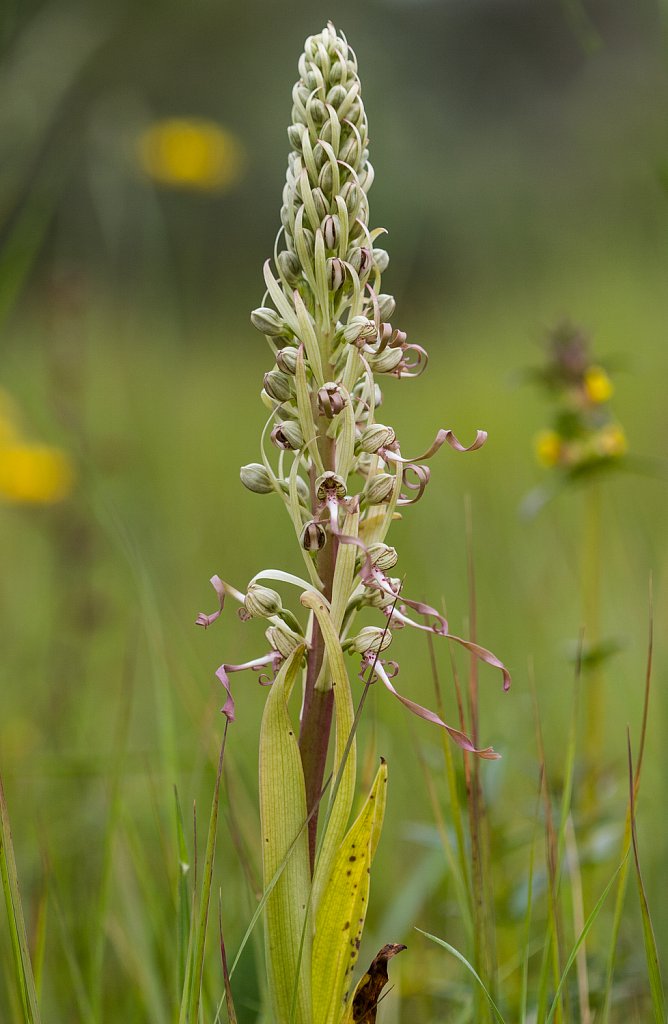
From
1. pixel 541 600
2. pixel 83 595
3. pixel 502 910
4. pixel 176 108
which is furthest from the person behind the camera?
pixel 176 108

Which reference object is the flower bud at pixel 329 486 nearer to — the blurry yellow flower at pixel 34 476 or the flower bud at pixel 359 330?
the flower bud at pixel 359 330

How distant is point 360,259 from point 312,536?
1.10ft

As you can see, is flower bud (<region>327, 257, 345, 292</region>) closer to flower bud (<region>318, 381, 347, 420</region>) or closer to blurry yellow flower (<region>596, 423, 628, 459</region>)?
flower bud (<region>318, 381, 347, 420</region>)

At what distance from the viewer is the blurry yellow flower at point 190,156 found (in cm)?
576

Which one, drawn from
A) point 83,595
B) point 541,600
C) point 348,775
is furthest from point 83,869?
point 541,600

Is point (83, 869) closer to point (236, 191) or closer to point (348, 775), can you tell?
point (348, 775)

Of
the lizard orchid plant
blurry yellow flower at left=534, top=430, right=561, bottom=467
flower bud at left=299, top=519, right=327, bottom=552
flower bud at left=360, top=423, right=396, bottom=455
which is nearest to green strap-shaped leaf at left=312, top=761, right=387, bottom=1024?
the lizard orchid plant

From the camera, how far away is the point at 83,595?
9.09 feet

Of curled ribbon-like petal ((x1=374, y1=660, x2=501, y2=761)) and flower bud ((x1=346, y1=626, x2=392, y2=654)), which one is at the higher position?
flower bud ((x1=346, y1=626, x2=392, y2=654))

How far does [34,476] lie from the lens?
12.2 feet

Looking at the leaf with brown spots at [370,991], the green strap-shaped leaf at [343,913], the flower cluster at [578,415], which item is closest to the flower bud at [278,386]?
the green strap-shaped leaf at [343,913]

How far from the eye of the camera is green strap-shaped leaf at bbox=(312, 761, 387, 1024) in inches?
37.9

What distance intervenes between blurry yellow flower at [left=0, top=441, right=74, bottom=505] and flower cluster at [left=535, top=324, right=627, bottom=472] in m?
2.12

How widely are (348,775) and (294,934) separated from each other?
190 mm
